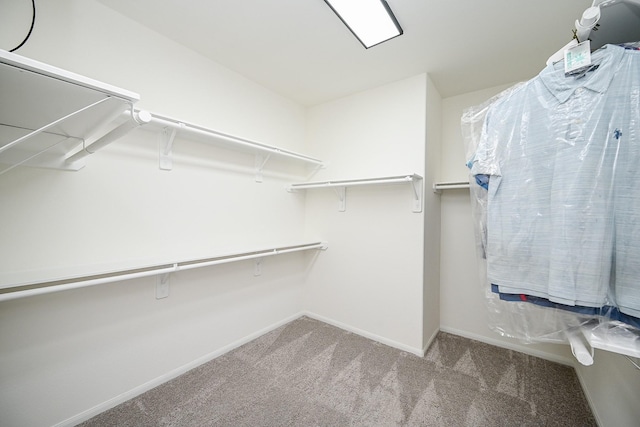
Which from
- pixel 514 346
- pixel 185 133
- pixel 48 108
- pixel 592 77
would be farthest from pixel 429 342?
pixel 48 108

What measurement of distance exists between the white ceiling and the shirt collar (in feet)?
2.79

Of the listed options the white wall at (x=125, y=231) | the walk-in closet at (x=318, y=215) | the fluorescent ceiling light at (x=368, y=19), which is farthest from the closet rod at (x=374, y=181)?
the fluorescent ceiling light at (x=368, y=19)

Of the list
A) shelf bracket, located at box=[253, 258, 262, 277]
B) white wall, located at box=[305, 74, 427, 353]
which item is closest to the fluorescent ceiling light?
white wall, located at box=[305, 74, 427, 353]

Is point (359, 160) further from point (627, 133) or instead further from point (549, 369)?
point (549, 369)

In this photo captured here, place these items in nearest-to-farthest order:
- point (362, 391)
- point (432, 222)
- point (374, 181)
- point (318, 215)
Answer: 1. point (362, 391)
2. point (374, 181)
3. point (432, 222)
4. point (318, 215)

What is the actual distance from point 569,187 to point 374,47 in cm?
153

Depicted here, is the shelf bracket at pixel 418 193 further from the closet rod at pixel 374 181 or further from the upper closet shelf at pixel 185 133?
the upper closet shelf at pixel 185 133

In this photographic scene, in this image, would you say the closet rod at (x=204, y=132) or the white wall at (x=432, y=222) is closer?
the closet rod at (x=204, y=132)

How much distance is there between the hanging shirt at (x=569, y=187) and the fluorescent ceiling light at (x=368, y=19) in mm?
941

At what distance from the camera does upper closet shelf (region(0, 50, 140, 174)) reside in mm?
705

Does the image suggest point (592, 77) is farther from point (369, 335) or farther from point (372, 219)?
point (369, 335)

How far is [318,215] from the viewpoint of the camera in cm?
262

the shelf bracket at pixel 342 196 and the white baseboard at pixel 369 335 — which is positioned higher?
the shelf bracket at pixel 342 196

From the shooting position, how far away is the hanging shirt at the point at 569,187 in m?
0.68
